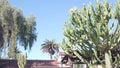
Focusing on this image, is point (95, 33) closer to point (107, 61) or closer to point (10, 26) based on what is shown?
point (107, 61)

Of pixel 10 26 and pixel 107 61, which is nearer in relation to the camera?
pixel 107 61

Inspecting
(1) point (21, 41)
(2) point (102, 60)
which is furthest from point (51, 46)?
(2) point (102, 60)

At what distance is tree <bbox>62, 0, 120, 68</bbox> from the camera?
18.3m

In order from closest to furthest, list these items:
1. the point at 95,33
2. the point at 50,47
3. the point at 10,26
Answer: the point at 95,33
the point at 10,26
the point at 50,47

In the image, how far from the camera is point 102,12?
739 inches

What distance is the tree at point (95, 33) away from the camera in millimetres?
18266

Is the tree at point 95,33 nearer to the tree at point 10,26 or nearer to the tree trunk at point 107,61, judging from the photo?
the tree trunk at point 107,61

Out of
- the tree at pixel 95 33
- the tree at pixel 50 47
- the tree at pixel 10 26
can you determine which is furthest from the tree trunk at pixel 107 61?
the tree at pixel 50 47

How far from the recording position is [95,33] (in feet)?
60.0

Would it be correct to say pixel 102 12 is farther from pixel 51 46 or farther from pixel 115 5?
pixel 51 46

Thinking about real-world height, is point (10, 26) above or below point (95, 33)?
above

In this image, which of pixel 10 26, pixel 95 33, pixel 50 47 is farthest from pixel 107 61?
pixel 50 47

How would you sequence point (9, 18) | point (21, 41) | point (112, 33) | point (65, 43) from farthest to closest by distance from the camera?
point (21, 41)
point (9, 18)
point (65, 43)
point (112, 33)

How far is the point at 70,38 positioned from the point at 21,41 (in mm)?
29684
